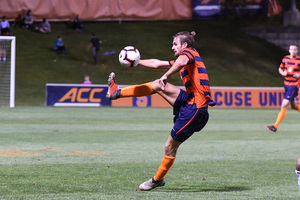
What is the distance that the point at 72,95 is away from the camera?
30.7m

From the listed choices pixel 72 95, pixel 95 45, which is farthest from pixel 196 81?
pixel 95 45

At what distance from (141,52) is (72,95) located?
13.5m

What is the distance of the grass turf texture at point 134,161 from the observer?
793cm

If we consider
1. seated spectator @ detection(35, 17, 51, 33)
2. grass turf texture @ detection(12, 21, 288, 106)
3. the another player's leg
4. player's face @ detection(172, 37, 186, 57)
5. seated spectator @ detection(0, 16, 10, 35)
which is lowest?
grass turf texture @ detection(12, 21, 288, 106)

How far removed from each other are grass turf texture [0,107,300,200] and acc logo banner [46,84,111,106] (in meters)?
10.9

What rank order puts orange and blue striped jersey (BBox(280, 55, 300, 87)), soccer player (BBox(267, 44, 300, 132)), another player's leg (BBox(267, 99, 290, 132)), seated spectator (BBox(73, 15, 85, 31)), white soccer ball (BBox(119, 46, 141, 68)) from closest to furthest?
1. white soccer ball (BBox(119, 46, 141, 68))
2. another player's leg (BBox(267, 99, 290, 132))
3. soccer player (BBox(267, 44, 300, 132))
4. orange and blue striped jersey (BBox(280, 55, 300, 87))
5. seated spectator (BBox(73, 15, 85, 31))

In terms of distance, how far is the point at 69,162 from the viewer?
1063cm

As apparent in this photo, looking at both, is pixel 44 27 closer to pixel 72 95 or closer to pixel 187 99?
pixel 72 95

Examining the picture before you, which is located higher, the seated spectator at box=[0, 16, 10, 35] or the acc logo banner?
the seated spectator at box=[0, 16, 10, 35]

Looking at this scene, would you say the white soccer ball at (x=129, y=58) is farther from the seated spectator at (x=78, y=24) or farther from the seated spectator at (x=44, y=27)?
the seated spectator at (x=78, y=24)

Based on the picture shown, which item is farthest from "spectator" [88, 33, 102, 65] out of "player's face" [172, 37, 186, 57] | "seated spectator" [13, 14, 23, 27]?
"player's face" [172, 37, 186, 57]

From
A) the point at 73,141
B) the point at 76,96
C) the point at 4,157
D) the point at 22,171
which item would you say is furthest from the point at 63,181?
the point at 76,96

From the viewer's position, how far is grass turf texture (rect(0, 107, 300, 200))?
26.0 ft

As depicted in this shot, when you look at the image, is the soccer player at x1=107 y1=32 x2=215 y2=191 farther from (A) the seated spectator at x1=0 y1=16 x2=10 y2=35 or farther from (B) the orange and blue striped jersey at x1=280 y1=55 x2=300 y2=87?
(A) the seated spectator at x1=0 y1=16 x2=10 y2=35
